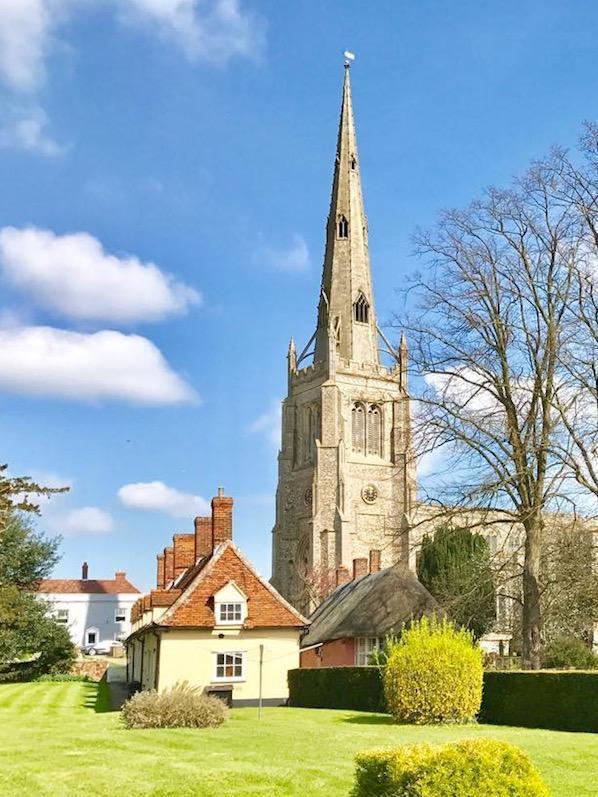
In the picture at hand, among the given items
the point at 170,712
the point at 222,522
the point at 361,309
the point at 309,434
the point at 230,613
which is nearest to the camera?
the point at 170,712

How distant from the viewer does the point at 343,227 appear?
311 ft

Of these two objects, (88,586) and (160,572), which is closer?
(160,572)

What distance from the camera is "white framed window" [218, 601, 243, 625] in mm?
29531

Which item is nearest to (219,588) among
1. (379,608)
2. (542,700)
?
(379,608)

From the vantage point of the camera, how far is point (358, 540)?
267 feet

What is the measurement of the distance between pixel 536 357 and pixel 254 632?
497 inches

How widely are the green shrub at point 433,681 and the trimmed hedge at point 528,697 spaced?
3.05 ft

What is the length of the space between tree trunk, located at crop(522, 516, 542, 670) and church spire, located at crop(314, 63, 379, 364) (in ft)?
205

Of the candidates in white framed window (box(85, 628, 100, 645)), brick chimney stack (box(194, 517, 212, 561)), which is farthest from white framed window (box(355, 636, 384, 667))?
white framed window (box(85, 628, 100, 645))

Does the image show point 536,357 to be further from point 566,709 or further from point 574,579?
point 566,709

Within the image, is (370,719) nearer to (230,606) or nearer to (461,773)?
(230,606)

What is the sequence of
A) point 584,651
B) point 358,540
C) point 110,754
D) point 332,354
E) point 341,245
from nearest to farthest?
point 110,754 < point 584,651 < point 358,540 < point 332,354 < point 341,245

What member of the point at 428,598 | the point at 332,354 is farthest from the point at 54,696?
the point at 332,354

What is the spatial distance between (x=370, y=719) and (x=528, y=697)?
3706mm
